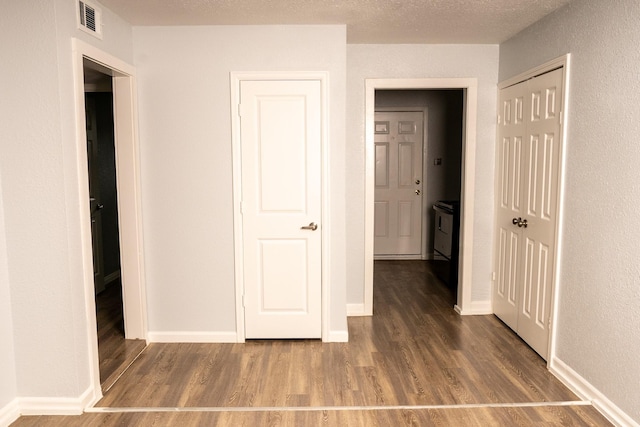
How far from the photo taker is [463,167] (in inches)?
167

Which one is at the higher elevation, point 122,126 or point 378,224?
point 122,126

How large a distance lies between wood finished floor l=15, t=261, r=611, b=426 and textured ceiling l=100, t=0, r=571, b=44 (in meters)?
2.40

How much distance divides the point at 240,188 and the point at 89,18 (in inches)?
57.6

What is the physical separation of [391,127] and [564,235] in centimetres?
373

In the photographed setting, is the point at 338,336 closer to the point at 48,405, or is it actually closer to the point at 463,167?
the point at 463,167

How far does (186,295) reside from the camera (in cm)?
371

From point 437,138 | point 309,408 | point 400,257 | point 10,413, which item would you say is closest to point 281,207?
point 309,408

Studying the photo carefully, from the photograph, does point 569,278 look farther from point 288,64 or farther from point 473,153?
point 288,64

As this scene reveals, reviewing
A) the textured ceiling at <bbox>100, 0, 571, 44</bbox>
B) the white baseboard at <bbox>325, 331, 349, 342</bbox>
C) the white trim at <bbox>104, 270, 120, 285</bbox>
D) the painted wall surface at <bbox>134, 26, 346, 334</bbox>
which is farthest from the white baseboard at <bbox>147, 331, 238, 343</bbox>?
the textured ceiling at <bbox>100, 0, 571, 44</bbox>

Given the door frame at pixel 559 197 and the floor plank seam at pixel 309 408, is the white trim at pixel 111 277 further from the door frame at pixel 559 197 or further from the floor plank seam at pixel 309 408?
the door frame at pixel 559 197

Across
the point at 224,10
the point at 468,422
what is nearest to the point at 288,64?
the point at 224,10

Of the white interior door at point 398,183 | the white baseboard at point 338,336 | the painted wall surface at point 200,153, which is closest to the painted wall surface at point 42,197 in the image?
the painted wall surface at point 200,153

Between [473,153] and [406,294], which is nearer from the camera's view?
[473,153]

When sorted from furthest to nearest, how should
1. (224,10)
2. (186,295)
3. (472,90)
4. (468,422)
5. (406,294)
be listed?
(406,294) → (472,90) → (186,295) → (224,10) → (468,422)
